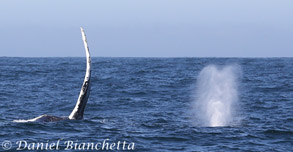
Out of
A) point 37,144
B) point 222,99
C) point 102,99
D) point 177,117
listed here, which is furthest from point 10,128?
point 222,99

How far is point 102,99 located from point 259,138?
14561mm

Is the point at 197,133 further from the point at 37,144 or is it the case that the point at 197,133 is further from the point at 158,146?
the point at 37,144

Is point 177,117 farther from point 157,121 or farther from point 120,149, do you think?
point 120,149

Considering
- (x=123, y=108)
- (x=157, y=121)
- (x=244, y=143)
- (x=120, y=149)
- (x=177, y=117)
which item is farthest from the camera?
(x=123, y=108)

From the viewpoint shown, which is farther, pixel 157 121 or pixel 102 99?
pixel 102 99

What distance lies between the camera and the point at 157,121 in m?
20.2

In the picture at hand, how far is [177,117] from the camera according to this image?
72.3 ft

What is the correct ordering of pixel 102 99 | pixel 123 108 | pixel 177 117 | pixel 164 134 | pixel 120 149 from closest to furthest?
1. pixel 120 149
2. pixel 164 134
3. pixel 177 117
4. pixel 123 108
5. pixel 102 99

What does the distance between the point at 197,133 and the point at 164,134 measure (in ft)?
3.74

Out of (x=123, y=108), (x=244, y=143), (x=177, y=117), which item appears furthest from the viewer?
(x=123, y=108)

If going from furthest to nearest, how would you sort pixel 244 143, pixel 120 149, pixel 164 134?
pixel 164 134
pixel 244 143
pixel 120 149

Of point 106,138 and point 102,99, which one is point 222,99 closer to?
point 102,99

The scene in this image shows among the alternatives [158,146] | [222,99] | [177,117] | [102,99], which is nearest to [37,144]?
[158,146]

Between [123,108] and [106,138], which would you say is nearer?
[106,138]
